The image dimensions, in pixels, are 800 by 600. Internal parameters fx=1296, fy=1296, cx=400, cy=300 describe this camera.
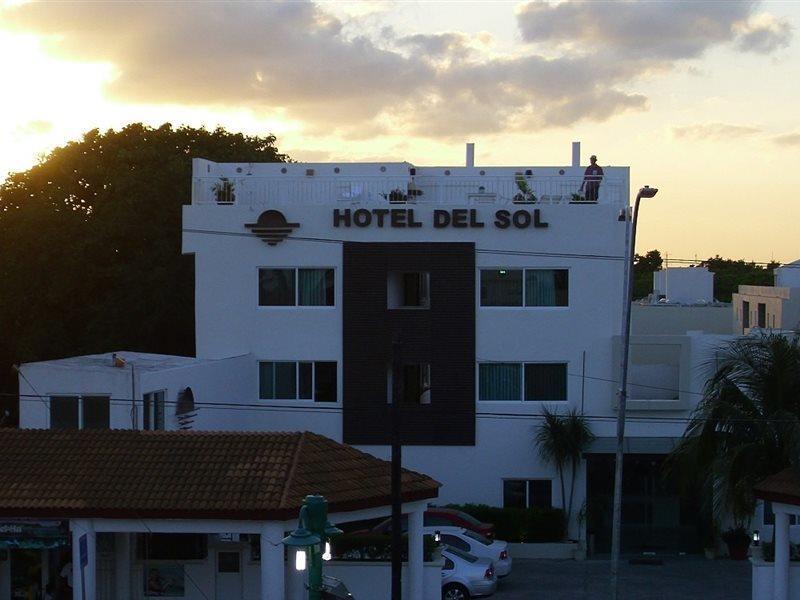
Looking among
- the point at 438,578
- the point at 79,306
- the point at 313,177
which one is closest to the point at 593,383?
the point at 313,177

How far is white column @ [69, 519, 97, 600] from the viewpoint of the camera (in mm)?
23578

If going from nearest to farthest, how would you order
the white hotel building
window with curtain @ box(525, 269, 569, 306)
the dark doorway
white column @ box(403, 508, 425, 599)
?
white column @ box(403, 508, 425, 599)
the dark doorway
the white hotel building
window with curtain @ box(525, 269, 569, 306)

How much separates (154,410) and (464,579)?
893 cm

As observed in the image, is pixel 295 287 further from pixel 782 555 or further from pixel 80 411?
pixel 782 555

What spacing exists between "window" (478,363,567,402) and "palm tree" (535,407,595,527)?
24.2 inches

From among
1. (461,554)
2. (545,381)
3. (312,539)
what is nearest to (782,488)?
(461,554)

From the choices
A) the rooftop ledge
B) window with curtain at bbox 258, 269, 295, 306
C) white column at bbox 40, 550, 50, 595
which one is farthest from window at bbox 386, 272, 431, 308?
white column at bbox 40, 550, 50, 595

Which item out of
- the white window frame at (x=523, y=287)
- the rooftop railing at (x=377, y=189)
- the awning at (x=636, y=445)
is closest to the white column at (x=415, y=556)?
the awning at (x=636, y=445)

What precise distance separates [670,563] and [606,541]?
7.70 feet

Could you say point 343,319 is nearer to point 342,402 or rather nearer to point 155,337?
point 342,402

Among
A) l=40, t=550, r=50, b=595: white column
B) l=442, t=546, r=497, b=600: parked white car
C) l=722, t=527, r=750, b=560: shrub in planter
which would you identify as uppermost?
l=40, t=550, r=50, b=595: white column

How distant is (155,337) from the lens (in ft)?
173

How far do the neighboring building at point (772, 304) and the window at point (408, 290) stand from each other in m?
20.4

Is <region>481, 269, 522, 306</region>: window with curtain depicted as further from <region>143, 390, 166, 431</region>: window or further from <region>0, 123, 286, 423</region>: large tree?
<region>0, 123, 286, 423</region>: large tree
